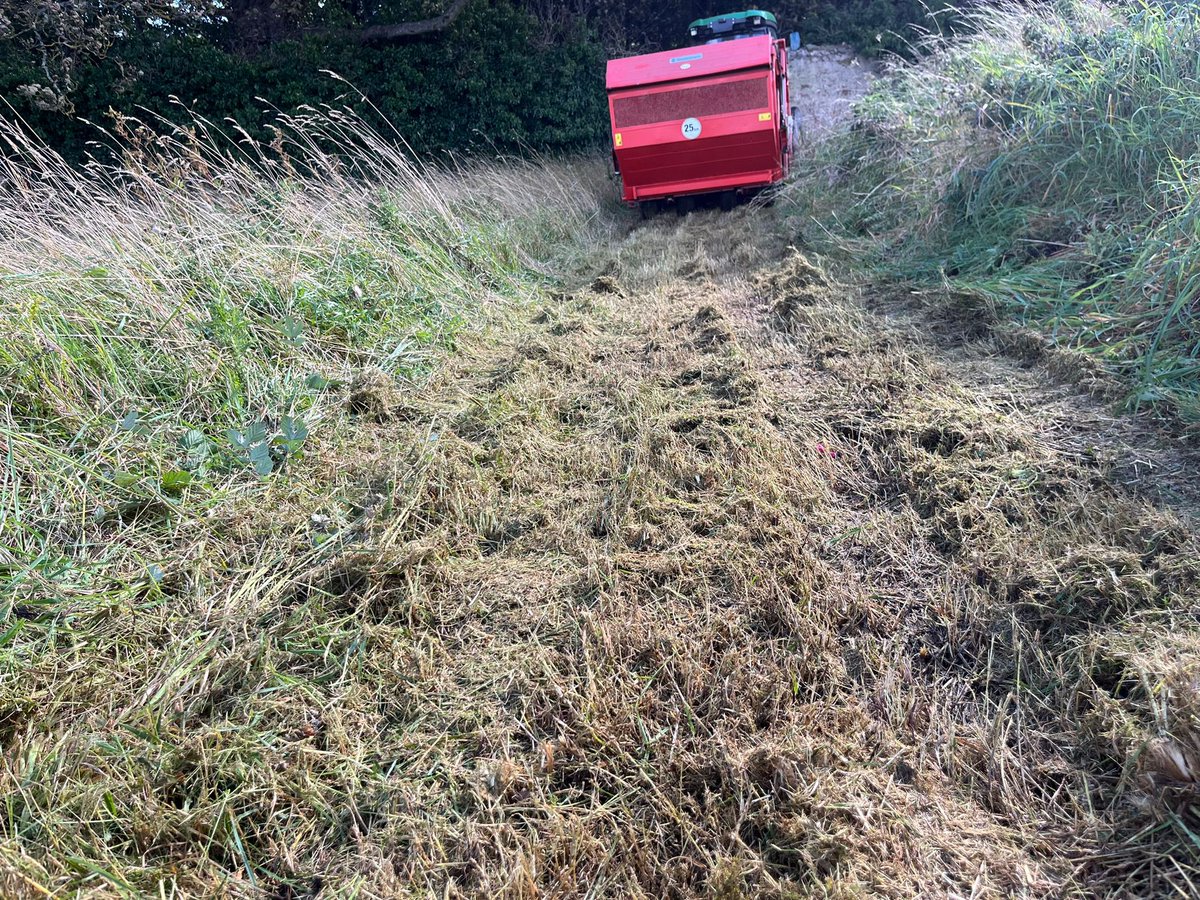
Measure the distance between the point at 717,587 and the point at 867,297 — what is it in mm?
2927

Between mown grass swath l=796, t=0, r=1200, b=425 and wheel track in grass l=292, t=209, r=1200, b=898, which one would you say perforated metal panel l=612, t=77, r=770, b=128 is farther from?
wheel track in grass l=292, t=209, r=1200, b=898

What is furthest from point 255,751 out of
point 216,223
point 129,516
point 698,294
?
point 698,294

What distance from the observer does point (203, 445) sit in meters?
3.10

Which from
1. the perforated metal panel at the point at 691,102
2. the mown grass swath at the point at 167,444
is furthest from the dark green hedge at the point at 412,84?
the mown grass swath at the point at 167,444

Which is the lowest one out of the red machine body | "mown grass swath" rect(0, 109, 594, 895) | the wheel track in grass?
the wheel track in grass

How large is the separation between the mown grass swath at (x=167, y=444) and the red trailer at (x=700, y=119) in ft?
8.92

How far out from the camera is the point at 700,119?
23.7 feet

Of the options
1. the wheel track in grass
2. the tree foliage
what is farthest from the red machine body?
the wheel track in grass

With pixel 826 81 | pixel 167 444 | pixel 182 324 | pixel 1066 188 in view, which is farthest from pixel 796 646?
pixel 826 81

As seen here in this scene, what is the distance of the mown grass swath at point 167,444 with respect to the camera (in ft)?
6.15

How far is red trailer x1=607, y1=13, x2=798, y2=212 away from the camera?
7.09m

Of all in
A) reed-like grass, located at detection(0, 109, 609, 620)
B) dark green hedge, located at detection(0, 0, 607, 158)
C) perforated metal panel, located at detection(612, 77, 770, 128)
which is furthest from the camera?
dark green hedge, located at detection(0, 0, 607, 158)

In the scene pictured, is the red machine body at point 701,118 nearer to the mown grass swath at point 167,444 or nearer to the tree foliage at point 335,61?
the mown grass swath at point 167,444

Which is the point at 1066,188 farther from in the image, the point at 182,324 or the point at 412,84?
the point at 412,84
